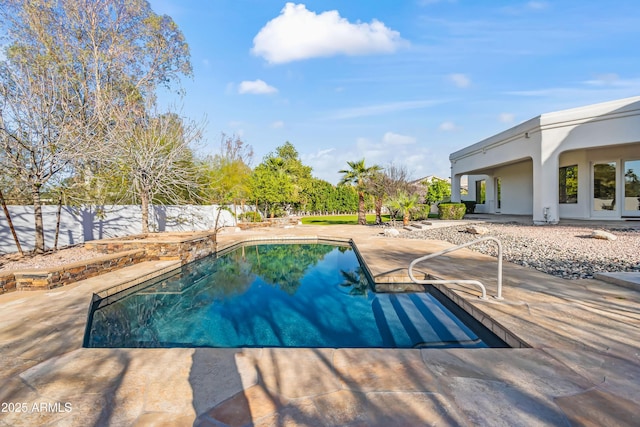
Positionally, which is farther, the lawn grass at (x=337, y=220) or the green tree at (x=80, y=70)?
the lawn grass at (x=337, y=220)

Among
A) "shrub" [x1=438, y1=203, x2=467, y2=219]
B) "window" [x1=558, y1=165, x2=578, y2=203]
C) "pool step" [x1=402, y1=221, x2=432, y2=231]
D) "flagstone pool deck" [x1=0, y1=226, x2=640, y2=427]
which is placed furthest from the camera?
"shrub" [x1=438, y1=203, x2=467, y2=219]

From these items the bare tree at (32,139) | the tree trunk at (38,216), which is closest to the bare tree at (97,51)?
the bare tree at (32,139)

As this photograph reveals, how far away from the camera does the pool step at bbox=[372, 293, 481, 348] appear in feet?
12.2

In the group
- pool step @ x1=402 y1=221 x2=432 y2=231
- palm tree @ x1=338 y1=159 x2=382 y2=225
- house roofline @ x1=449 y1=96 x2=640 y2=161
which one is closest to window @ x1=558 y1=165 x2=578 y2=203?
house roofline @ x1=449 y1=96 x2=640 y2=161

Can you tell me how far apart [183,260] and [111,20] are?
44.4 feet

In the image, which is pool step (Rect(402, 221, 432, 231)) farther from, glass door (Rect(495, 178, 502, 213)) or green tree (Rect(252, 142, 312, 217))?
green tree (Rect(252, 142, 312, 217))

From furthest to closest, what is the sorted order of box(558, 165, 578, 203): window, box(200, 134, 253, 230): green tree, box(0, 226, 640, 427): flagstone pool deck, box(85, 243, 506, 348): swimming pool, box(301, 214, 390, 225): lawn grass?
box(301, 214, 390, 225): lawn grass → box(200, 134, 253, 230): green tree → box(558, 165, 578, 203): window → box(85, 243, 506, 348): swimming pool → box(0, 226, 640, 427): flagstone pool deck

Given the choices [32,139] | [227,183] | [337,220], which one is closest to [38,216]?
[32,139]

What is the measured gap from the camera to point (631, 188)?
41.9 feet

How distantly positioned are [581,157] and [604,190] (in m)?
1.74

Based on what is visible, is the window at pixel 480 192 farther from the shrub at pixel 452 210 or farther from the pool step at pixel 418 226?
the pool step at pixel 418 226

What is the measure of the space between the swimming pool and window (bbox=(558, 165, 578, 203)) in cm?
1284

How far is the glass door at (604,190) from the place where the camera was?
13.1 m

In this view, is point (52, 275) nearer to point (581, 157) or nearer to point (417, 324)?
point (417, 324)
